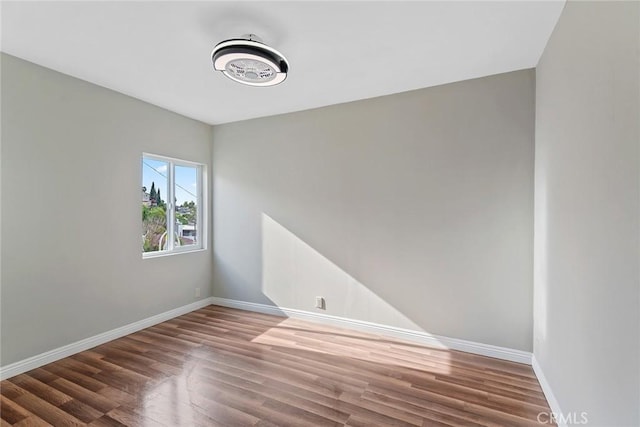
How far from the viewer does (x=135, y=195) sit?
3293 millimetres

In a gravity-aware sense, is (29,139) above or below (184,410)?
above

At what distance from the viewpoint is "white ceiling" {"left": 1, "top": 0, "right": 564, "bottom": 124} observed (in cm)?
184

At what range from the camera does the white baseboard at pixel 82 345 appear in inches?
93.6

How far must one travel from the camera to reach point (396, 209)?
3.12 m

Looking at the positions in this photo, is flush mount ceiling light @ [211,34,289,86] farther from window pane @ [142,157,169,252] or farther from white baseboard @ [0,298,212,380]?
white baseboard @ [0,298,212,380]

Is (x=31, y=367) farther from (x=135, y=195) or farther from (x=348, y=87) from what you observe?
(x=348, y=87)

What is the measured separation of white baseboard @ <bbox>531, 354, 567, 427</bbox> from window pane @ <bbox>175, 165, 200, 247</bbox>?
409 cm

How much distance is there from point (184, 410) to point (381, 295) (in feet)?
6.73

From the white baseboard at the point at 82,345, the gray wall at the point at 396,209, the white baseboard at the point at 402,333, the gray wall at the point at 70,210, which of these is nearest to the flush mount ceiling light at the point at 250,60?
the gray wall at the point at 396,209

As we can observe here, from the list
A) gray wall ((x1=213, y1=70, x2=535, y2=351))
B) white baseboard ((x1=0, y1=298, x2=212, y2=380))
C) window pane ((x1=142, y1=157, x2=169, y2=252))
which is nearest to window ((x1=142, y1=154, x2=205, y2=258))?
window pane ((x1=142, y1=157, x2=169, y2=252))

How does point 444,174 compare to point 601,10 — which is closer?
point 601,10

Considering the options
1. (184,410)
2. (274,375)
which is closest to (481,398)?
(274,375)

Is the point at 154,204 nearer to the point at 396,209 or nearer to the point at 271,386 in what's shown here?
the point at 271,386

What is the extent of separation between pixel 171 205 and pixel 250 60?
246cm
